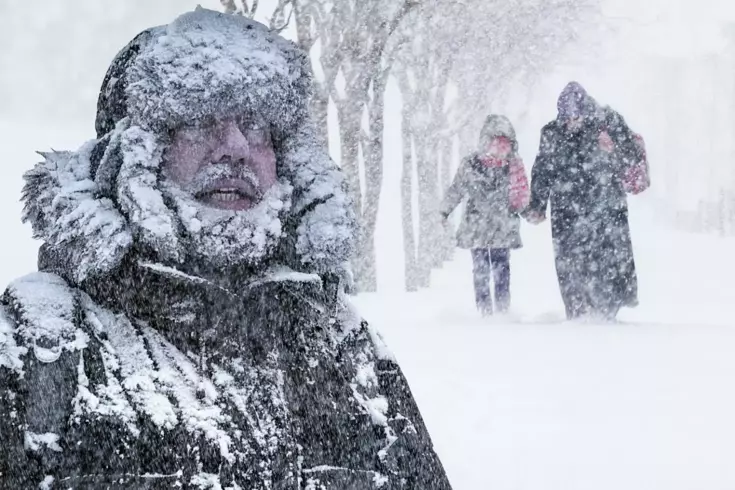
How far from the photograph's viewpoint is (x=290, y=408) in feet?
5.33

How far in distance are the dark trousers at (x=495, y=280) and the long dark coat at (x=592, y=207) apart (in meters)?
0.94

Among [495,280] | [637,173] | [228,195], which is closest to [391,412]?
[228,195]

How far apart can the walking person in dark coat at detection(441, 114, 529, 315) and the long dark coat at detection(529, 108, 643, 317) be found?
0.78 m

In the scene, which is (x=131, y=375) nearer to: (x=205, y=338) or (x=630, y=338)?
(x=205, y=338)

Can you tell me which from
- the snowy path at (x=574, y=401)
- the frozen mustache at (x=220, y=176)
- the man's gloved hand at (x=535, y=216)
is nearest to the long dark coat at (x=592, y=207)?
the man's gloved hand at (x=535, y=216)

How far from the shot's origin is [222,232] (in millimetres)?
1554

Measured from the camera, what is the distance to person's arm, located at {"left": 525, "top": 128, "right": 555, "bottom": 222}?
7.22m

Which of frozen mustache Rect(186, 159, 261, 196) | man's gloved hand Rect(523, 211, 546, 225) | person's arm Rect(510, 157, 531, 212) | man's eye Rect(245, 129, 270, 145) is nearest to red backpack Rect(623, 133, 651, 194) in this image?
man's gloved hand Rect(523, 211, 546, 225)

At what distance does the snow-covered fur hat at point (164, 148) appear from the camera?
1.53m

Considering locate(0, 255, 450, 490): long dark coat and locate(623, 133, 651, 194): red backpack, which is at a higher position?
locate(623, 133, 651, 194): red backpack

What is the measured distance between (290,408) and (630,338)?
4.56 metres

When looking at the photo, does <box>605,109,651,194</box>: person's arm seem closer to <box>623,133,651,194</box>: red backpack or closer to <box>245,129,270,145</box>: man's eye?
<box>623,133,651,194</box>: red backpack

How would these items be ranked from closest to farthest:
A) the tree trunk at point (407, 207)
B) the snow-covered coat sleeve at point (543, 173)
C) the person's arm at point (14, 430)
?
the person's arm at point (14, 430), the snow-covered coat sleeve at point (543, 173), the tree trunk at point (407, 207)

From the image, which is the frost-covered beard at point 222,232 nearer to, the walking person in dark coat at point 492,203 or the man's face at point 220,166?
the man's face at point 220,166
